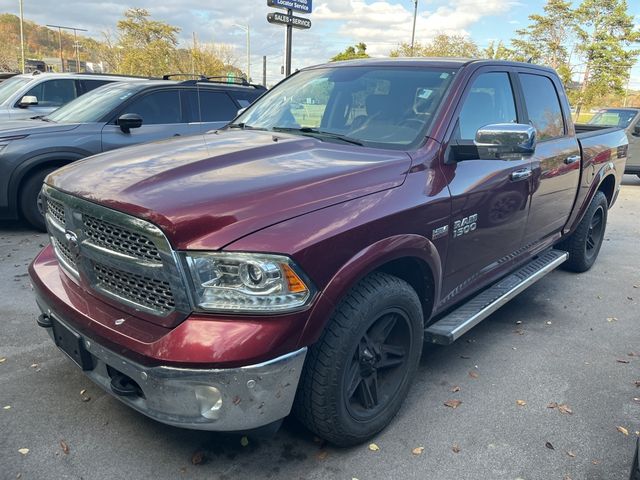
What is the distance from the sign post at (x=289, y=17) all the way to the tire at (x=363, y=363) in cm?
1335

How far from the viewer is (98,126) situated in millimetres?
6246

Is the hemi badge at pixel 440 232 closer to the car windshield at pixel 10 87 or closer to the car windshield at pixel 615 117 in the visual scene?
the car windshield at pixel 10 87

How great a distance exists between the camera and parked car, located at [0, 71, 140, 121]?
8.48 metres

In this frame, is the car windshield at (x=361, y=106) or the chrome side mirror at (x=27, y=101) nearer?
the car windshield at (x=361, y=106)

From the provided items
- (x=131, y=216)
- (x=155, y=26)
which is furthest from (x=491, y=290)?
(x=155, y=26)

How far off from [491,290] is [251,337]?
89.3 inches

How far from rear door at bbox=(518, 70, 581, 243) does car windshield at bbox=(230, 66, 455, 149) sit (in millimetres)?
1106

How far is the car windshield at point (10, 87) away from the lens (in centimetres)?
884

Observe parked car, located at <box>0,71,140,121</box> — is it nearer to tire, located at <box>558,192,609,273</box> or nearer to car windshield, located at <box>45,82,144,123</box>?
car windshield, located at <box>45,82,144,123</box>

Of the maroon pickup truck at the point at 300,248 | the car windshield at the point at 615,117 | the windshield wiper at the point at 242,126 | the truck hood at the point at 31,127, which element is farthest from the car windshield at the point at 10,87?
the car windshield at the point at 615,117

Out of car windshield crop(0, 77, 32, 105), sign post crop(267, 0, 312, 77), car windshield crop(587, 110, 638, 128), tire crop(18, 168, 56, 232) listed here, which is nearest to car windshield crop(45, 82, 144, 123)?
tire crop(18, 168, 56, 232)

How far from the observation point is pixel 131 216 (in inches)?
80.1

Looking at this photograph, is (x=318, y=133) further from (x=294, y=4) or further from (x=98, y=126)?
(x=294, y=4)

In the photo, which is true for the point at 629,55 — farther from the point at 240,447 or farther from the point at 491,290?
the point at 240,447
